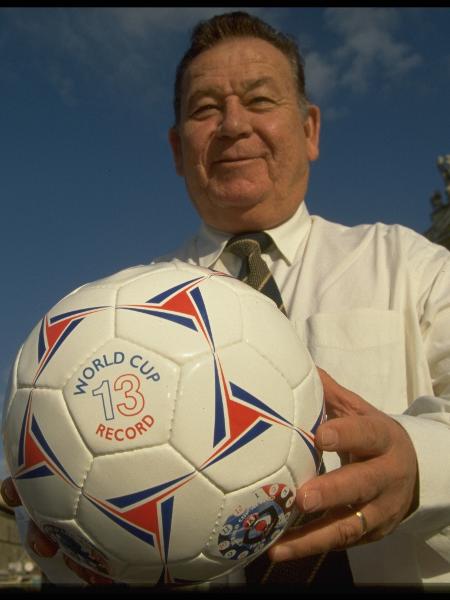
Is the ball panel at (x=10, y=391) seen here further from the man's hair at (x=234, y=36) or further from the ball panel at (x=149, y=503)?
the man's hair at (x=234, y=36)

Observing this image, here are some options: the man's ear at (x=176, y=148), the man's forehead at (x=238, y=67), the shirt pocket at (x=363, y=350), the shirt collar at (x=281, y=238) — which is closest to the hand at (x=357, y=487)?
the shirt pocket at (x=363, y=350)

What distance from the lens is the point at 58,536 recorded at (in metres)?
1.84

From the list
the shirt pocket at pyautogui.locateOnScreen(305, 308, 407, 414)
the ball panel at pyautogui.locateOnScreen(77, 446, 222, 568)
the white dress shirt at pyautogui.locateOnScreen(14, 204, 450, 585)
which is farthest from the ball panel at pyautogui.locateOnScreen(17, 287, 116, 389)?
the shirt pocket at pyautogui.locateOnScreen(305, 308, 407, 414)

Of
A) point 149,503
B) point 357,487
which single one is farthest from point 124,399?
point 357,487

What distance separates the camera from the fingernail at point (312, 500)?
5.71ft

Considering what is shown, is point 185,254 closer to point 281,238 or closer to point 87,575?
point 281,238

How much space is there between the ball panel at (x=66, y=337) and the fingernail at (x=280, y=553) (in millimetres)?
919

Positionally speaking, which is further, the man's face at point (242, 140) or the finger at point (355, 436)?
the man's face at point (242, 140)

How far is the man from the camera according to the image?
192 cm

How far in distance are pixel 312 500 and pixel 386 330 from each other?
132 cm

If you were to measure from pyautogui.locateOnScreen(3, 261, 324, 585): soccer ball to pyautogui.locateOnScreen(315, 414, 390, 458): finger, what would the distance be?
0.10 m

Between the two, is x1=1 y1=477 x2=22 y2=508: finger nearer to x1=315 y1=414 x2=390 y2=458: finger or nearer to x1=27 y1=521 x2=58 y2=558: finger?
x1=27 y1=521 x2=58 y2=558: finger

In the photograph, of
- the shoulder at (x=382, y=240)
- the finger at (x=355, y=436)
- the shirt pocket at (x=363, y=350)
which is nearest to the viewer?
the finger at (x=355, y=436)

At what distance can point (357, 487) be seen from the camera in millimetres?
1784
